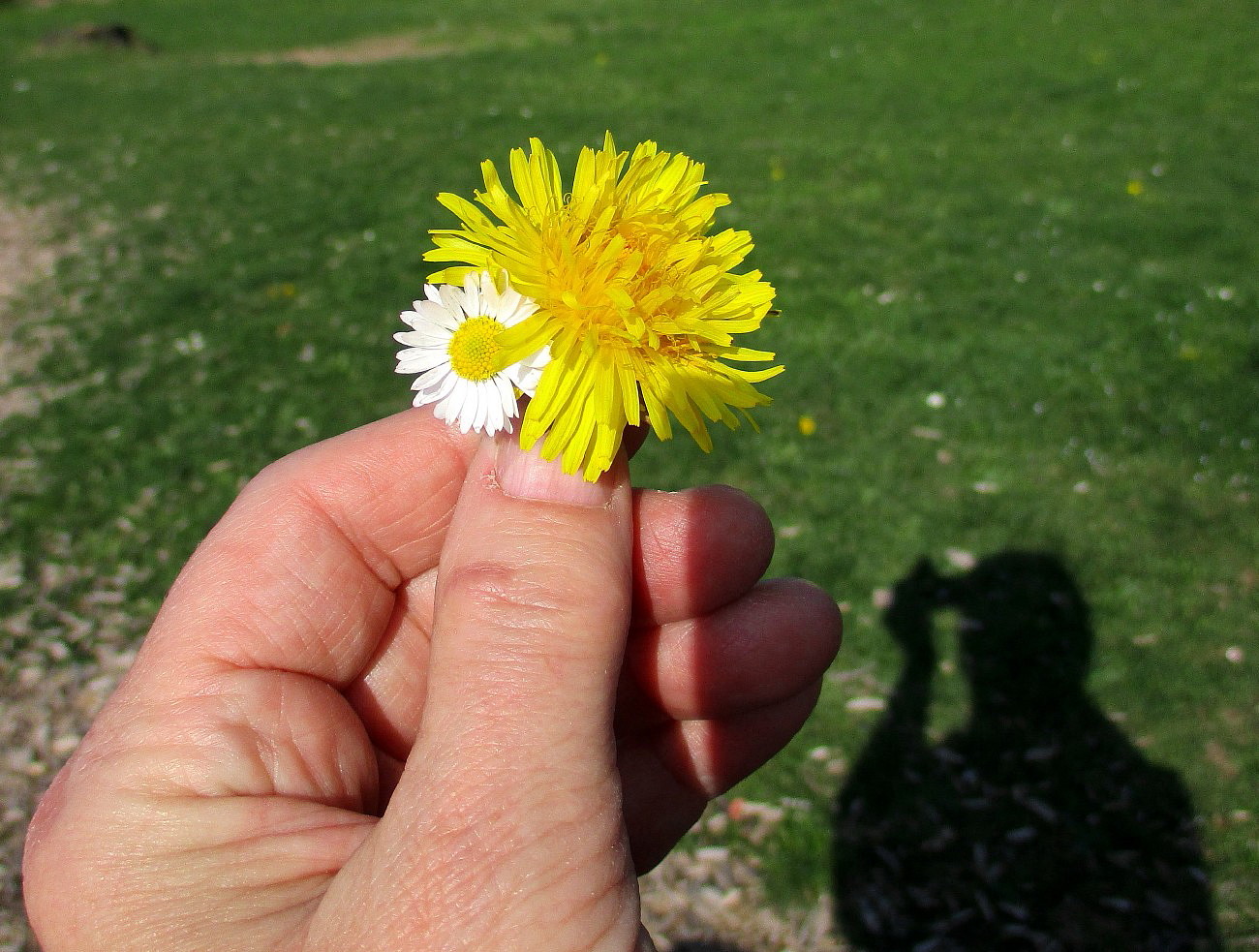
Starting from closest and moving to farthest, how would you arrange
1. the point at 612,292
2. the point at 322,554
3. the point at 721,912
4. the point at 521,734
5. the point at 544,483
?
the point at 521,734
the point at 612,292
the point at 544,483
the point at 322,554
the point at 721,912

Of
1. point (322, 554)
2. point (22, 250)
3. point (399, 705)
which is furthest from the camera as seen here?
point (22, 250)

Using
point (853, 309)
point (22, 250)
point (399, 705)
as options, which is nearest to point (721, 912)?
point (399, 705)

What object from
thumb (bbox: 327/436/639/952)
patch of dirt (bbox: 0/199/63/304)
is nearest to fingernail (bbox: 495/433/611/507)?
thumb (bbox: 327/436/639/952)

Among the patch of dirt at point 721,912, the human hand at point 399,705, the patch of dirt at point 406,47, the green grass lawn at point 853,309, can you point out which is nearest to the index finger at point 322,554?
the human hand at point 399,705

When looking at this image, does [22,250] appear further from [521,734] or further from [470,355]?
[521,734]

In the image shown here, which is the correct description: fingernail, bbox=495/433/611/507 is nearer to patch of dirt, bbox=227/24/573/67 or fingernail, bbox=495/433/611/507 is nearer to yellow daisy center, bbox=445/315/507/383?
yellow daisy center, bbox=445/315/507/383
